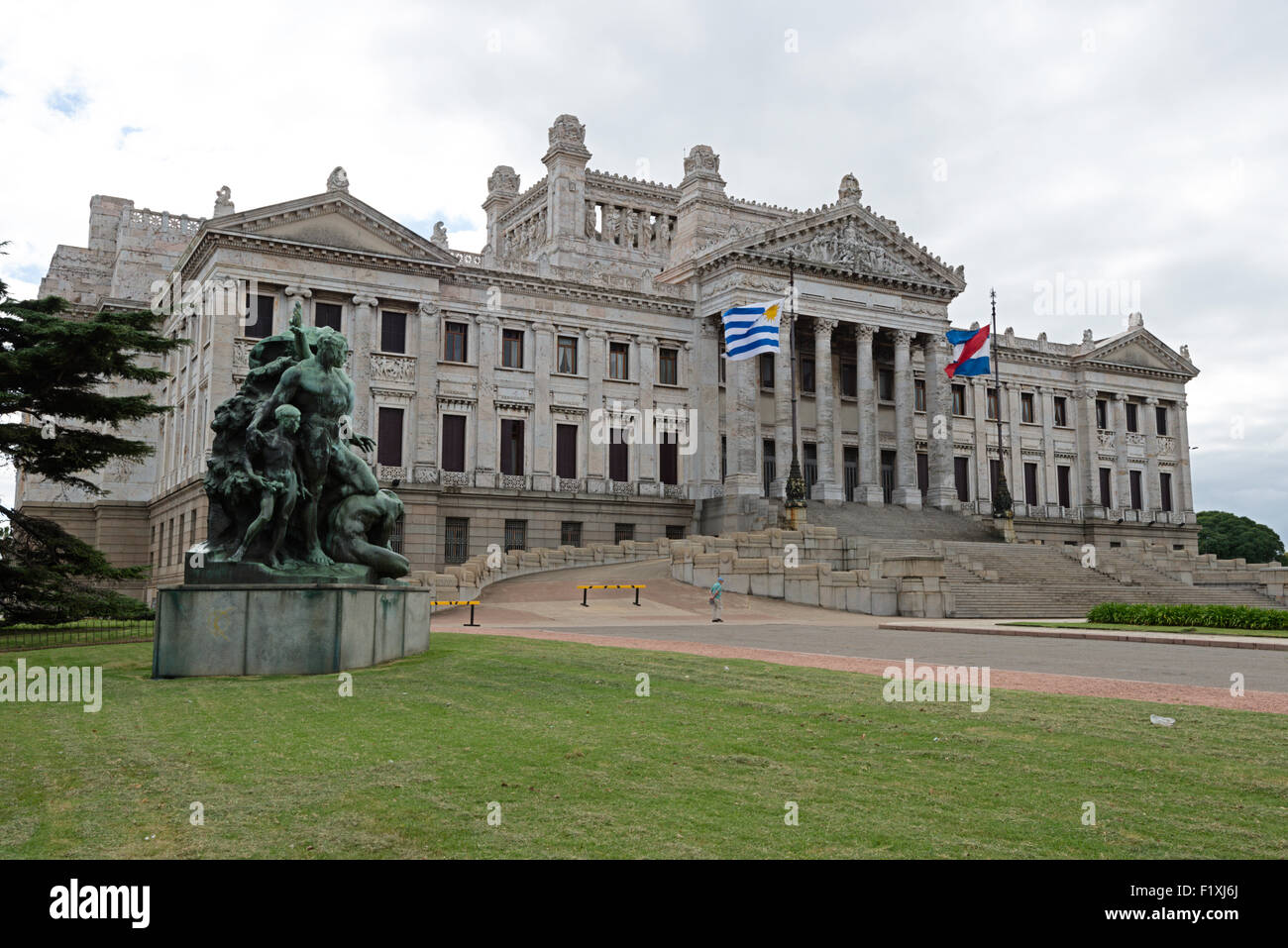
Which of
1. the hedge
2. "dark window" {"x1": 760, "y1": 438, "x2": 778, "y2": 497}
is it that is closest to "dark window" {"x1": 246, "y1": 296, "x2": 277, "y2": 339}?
"dark window" {"x1": 760, "y1": 438, "x2": 778, "y2": 497}

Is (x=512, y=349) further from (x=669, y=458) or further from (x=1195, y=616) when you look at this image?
(x=1195, y=616)

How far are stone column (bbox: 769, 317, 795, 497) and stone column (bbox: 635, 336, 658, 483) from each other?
6.56 meters

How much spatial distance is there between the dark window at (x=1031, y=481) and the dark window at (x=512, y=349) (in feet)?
123

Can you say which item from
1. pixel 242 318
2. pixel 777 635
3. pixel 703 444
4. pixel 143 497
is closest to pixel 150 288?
pixel 143 497

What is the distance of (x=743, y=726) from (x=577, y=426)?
4632cm

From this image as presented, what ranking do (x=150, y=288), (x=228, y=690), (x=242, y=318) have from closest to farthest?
1. (x=228, y=690)
2. (x=242, y=318)
3. (x=150, y=288)

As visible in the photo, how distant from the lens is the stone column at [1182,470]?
252ft

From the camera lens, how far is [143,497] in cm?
6047

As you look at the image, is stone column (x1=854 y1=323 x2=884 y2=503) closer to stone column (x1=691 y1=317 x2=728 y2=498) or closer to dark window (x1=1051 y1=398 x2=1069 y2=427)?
stone column (x1=691 y1=317 x2=728 y2=498)

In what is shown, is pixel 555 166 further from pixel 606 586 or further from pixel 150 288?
pixel 606 586

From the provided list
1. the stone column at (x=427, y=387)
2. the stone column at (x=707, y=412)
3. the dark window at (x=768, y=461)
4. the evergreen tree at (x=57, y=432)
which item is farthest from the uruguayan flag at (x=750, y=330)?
the evergreen tree at (x=57, y=432)

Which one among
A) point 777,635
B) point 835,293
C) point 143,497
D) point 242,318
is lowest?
point 777,635

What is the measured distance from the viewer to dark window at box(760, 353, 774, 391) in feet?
199

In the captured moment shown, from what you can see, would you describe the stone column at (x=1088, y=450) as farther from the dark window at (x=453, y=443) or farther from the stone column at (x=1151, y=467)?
the dark window at (x=453, y=443)
